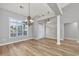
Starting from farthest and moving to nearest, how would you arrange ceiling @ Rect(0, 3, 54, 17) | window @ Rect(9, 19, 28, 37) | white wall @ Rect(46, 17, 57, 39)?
1. white wall @ Rect(46, 17, 57, 39)
2. ceiling @ Rect(0, 3, 54, 17)
3. window @ Rect(9, 19, 28, 37)

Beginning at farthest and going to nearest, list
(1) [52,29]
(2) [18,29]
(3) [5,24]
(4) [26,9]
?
1. (1) [52,29]
2. (3) [5,24]
3. (4) [26,9]
4. (2) [18,29]

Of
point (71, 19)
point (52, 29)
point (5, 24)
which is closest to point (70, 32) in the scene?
point (71, 19)

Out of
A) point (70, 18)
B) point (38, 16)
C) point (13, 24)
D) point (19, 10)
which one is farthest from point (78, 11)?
point (13, 24)

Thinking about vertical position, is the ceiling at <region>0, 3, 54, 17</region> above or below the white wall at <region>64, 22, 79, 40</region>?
above

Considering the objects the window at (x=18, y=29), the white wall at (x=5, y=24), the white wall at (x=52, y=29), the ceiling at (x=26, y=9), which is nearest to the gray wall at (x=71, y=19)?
the white wall at (x=52, y=29)

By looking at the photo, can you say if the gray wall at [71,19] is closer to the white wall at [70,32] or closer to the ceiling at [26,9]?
the white wall at [70,32]

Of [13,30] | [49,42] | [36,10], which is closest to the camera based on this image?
[13,30]

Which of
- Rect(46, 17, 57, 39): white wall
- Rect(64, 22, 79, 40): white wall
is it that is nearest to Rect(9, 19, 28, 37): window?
Rect(46, 17, 57, 39): white wall

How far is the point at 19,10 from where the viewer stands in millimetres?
4219

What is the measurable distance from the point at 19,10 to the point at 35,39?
1.77m

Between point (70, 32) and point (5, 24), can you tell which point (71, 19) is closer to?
point (70, 32)

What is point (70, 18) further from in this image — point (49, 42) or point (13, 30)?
point (13, 30)

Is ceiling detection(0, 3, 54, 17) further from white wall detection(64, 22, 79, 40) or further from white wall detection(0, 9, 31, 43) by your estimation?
white wall detection(64, 22, 79, 40)

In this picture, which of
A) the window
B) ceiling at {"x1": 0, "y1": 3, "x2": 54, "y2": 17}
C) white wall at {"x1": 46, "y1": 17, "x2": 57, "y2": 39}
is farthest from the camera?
white wall at {"x1": 46, "y1": 17, "x2": 57, "y2": 39}
